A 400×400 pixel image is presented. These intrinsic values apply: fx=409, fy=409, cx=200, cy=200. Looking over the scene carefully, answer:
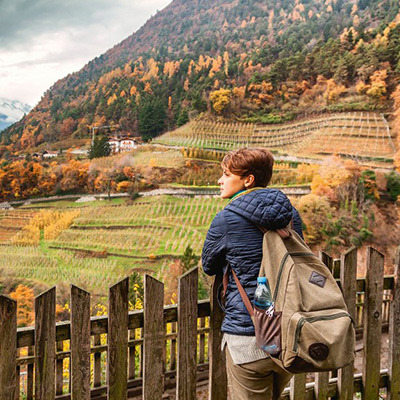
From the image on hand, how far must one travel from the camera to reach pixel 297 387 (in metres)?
1.90

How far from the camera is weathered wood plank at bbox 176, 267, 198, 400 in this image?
162cm

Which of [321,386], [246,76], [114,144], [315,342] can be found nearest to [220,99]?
[246,76]

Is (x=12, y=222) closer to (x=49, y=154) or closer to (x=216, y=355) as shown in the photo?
(x=49, y=154)

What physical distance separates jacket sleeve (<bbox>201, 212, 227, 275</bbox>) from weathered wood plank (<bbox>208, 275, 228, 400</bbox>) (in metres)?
0.22

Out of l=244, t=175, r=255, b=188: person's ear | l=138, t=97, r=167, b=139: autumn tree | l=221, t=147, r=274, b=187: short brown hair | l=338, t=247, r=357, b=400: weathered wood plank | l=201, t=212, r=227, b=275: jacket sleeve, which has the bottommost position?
l=338, t=247, r=357, b=400: weathered wood plank

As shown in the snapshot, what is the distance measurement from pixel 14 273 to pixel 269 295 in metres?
7.24

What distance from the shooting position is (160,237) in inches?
311

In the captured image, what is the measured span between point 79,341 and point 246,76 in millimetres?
9339

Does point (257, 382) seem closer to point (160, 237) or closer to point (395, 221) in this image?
point (160, 237)

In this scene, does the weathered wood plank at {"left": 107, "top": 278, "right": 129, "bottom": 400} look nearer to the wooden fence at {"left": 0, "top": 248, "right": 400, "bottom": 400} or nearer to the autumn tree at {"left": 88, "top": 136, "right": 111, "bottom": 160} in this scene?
the wooden fence at {"left": 0, "top": 248, "right": 400, "bottom": 400}

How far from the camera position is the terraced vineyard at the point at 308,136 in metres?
8.70

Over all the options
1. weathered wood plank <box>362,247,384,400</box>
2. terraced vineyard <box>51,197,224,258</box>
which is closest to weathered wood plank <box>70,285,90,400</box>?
weathered wood plank <box>362,247,384,400</box>

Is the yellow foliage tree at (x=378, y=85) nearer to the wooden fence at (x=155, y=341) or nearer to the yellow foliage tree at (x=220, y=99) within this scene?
the yellow foliage tree at (x=220, y=99)

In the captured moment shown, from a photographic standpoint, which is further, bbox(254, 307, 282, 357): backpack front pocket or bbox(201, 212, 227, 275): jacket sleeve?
bbox(201, 212, 227, 275): jacket sleeve
